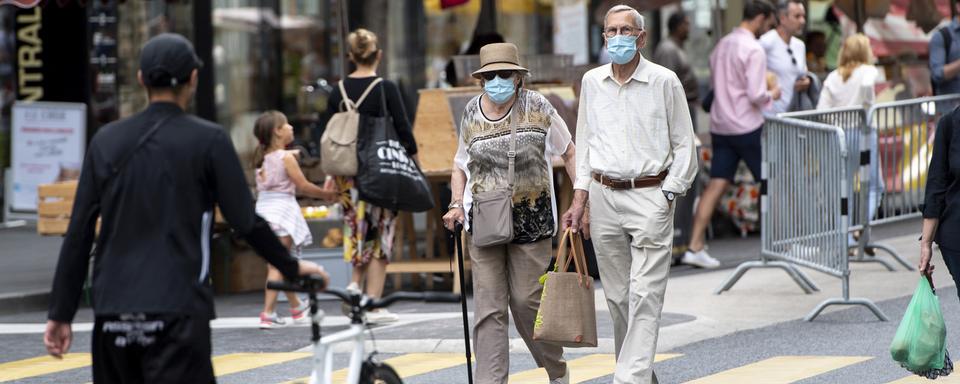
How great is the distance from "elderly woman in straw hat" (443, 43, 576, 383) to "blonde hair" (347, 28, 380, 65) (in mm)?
3009

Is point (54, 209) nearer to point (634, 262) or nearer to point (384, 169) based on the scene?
point (384, 169)

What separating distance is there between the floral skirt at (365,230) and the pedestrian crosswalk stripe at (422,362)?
1.37 meters

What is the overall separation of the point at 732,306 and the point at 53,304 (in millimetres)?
6824

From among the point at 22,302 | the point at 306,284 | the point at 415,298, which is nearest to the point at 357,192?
the point at 22,302

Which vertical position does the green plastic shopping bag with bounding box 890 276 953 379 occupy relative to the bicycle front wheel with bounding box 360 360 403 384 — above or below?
below

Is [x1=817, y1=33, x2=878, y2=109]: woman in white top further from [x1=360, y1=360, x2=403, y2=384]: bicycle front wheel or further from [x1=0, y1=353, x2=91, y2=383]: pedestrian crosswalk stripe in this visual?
[x1=360, y1=360, x2=403, y2=384]: bicycle front wheel

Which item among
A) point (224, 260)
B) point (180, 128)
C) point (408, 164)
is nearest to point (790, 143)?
point (408, 164)

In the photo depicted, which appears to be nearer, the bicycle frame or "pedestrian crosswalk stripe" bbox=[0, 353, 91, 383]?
the bicycle frame

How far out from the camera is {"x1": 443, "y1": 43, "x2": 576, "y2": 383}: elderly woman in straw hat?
7699mm

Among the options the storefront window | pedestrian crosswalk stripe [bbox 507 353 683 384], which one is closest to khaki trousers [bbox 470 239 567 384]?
pedestrian crosswalk stripe [bbox 507 353 683 384]

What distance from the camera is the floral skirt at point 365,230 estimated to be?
36.1 feet

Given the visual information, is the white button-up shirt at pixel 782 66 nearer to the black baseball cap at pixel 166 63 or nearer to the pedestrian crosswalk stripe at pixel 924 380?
the pedestrian crosswalk stripe at pixel 924 380

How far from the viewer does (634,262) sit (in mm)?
7633

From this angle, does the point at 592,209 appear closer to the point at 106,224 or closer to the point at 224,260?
the point at 106,224
